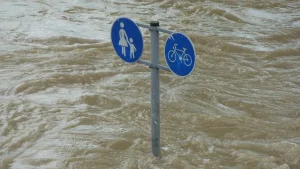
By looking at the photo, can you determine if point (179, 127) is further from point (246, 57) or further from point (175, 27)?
point (175, 27)

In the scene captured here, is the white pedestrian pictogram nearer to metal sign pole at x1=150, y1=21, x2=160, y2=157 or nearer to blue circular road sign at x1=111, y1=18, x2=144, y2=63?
blue circular road sign at x1=111, y1=18, x2=144, y2=63

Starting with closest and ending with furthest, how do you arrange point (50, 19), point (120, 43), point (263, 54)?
point (120, 43)
point (263, 54)
point (50, 19)

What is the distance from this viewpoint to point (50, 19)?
31.5 feet

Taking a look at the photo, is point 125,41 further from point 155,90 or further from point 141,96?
point 141,96

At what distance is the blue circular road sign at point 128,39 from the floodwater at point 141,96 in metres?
1.05

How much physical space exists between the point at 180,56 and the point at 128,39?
507 mm

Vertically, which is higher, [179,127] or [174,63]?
[174,63]

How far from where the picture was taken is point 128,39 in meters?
4.20

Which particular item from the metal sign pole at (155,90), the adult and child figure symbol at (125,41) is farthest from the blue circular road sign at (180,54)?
the adult and child figure symbol at (125,41)

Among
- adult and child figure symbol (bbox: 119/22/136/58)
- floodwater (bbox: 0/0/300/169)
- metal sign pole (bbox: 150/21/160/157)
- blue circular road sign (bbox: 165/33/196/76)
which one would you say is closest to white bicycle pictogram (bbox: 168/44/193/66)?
blue circular road sign (bbox: 165/33/196/76)

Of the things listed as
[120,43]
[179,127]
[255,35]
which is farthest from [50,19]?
[120,43]

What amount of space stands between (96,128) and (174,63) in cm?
175

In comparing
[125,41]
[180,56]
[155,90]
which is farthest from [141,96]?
[180,56]

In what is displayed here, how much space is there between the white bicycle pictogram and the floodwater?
1163 mm
